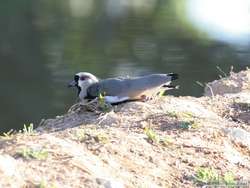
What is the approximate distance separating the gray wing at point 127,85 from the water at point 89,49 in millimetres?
5011

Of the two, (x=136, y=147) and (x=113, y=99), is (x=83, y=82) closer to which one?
(x=113, y=99)

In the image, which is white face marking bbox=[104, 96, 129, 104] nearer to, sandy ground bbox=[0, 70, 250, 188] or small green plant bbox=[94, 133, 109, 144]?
sandy ground bbox=[0, 70, 250, 188]

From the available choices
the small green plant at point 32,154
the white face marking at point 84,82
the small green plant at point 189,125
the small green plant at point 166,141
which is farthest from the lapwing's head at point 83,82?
the small green plant at point 32,154

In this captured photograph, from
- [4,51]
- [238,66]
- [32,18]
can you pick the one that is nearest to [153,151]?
[238,66]

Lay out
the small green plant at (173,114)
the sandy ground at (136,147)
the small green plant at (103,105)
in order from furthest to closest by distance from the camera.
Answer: the small green plant at (103,105)
the small green plant at (173,114)
the sandy ground at (136,147)

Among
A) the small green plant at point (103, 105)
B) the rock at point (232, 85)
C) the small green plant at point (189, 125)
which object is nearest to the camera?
the small green plant at point (189, 125)

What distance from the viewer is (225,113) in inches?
A: 229

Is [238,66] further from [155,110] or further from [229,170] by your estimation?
[229,170]

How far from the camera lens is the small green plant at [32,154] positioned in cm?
388

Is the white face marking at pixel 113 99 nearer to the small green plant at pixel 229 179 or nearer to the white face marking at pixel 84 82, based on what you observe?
the white face marking at pixel 84 82

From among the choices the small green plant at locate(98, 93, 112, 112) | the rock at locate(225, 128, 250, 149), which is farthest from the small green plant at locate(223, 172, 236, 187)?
the small green plant at locate(98, 93, 112, 112)

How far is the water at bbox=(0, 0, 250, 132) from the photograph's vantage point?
12731mm

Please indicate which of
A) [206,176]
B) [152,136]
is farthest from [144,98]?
[206,176]

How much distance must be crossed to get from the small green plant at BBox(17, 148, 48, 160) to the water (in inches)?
279
